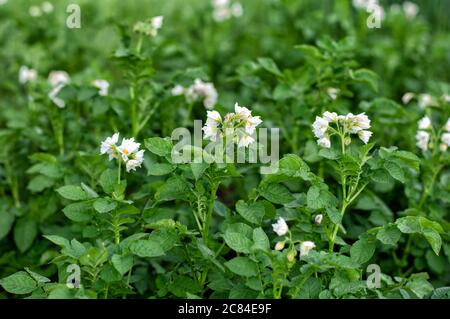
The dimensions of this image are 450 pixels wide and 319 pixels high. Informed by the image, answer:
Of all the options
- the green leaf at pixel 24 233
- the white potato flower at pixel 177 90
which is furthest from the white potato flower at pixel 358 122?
the green leaf at pixel 24 233

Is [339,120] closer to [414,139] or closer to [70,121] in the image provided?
[414,139]

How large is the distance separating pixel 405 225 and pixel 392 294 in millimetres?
240

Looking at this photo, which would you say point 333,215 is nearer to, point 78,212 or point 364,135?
point 364,135

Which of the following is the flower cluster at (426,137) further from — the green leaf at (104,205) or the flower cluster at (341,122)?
the green leaf at (104,205)

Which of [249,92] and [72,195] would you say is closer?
[72,195]

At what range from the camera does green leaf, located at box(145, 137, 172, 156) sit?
82.0 inches

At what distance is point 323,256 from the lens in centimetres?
192

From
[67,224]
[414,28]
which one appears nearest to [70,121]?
[67,224]

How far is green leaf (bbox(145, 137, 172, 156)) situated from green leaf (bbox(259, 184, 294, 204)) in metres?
0.30

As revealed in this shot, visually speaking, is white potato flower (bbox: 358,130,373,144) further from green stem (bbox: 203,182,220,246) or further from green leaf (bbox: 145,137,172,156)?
green leaf (bbox: 145,137,172,156)

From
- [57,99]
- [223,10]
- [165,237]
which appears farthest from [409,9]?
[165,237]

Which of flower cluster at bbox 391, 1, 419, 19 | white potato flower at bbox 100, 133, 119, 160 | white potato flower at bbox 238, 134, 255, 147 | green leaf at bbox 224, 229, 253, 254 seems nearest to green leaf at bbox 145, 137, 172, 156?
white potato flower at bbox 100, 133, 119, 160

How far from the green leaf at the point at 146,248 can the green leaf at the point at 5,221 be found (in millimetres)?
861

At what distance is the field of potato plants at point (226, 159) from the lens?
79.5 inches
